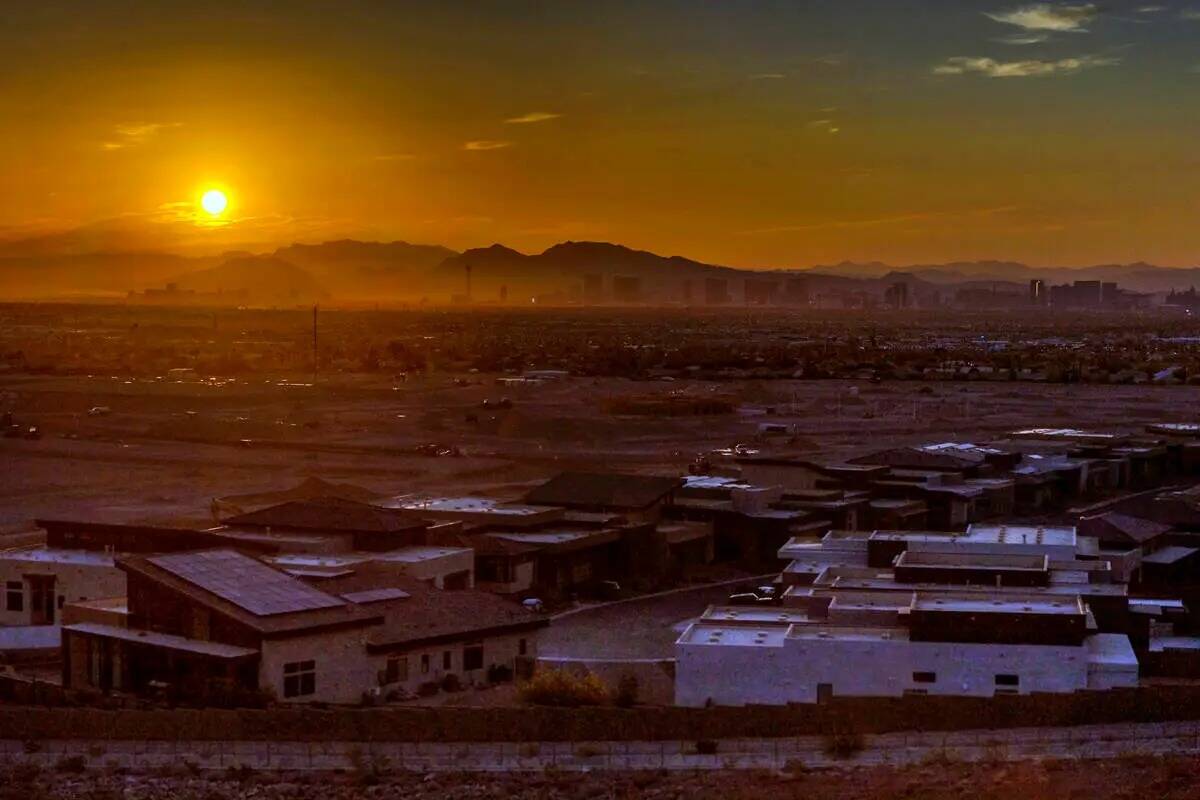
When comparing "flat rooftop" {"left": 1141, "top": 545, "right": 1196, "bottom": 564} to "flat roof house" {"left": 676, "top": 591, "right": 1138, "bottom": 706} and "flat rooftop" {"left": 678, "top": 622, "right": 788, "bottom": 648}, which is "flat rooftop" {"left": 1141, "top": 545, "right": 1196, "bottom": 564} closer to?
"flat roof house" {"left": 676, "top": 591, "right": 1138, "bottom": 706}

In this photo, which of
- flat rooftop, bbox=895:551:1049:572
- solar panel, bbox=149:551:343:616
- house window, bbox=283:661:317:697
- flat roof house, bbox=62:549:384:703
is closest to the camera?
flat roof house, bbox=62:549:384:703

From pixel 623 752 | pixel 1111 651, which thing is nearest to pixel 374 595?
pixel 623 752

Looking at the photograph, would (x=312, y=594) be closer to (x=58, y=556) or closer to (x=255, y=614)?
(x=255, y=614)

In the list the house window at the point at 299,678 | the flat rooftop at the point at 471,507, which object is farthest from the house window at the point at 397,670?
the flat rooftop at the point at 471,507

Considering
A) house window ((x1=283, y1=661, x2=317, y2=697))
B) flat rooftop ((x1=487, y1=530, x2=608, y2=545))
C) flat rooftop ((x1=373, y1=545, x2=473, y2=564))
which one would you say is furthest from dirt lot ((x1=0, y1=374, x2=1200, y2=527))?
house window ((x1=283, y1=661, x2=317, y2=697))

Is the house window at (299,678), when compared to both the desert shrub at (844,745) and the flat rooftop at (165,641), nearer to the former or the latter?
the flat rooftop at (165,641)
